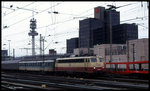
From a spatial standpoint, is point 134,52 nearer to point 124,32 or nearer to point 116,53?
point 116,53

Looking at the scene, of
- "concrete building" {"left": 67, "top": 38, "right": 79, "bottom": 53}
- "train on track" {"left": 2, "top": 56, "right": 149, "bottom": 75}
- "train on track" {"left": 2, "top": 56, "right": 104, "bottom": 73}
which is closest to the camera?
"train on track" {"left": 2, "top": 56, "right": 149, "bottom": 75}

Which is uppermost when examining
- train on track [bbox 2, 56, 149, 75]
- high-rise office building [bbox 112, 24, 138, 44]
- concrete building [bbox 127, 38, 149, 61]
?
high-rise office building [bbox 112, 24, 138, 44]

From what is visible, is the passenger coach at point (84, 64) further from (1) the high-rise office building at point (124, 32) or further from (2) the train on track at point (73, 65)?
(1) the high-rise office building at point (124, 32)

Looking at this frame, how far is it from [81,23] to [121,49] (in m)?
44.5

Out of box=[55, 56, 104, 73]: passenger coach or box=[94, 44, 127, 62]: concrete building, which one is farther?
box=[94, 44, 127, 62]: concrete building

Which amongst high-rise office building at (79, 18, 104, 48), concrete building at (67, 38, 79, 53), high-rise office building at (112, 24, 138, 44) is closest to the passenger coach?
high-rise office building at (112, 24, 138, 44)

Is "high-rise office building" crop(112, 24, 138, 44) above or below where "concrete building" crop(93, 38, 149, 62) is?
above

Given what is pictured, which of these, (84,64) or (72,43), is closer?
(84,64)

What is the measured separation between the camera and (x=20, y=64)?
55375 millimetres

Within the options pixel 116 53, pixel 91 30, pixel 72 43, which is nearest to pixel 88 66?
pixel 116 53

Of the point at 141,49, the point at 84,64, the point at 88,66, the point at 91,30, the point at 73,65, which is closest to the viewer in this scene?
the point at 88,66

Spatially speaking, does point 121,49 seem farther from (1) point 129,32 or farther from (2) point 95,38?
(2) point 95,38

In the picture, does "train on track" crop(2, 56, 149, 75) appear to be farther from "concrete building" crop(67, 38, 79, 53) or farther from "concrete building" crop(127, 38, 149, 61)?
"concrete building" crop(67, 38, 79, 53)

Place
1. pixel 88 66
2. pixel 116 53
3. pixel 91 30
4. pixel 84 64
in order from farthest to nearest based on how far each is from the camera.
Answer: pixel 91 30
pixel 116 53
pixel 84 64
pixel 88 66
